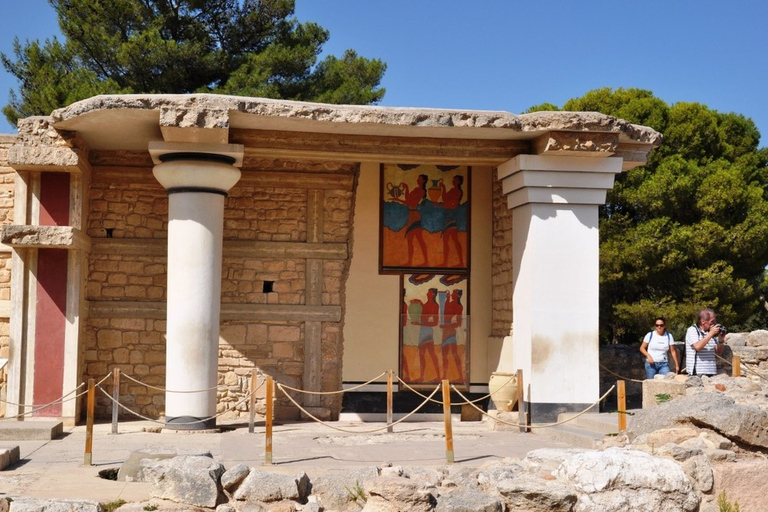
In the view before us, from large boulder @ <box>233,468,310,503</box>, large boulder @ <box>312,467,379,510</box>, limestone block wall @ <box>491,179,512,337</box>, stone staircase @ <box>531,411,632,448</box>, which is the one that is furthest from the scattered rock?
limestone block wall @ <box>491,179,512,337</box>

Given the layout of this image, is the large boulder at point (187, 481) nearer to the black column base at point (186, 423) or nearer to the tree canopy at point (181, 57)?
the black column base at point (186, 423)

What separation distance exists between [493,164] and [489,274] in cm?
177

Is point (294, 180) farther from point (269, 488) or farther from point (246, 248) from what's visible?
point (269, 488)

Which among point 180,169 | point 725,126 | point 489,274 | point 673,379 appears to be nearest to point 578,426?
point 673,379

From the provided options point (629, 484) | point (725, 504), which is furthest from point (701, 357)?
point (629, 484)

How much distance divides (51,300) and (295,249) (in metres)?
3.14

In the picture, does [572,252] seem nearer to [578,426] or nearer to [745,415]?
[578,426]

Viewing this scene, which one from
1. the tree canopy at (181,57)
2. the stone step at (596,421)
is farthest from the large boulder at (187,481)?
the tree canopy at (181,57)

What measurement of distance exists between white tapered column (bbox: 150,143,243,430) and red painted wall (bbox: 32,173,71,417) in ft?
5.17

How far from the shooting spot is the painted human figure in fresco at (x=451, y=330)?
12711mm

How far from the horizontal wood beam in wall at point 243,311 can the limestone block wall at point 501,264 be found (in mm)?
2196

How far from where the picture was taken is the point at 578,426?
10.7m

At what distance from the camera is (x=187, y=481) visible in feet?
22.8

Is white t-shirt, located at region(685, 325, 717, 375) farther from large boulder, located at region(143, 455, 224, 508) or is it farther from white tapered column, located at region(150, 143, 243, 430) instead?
large boulder, located at region(143, 455, 224, 508)
